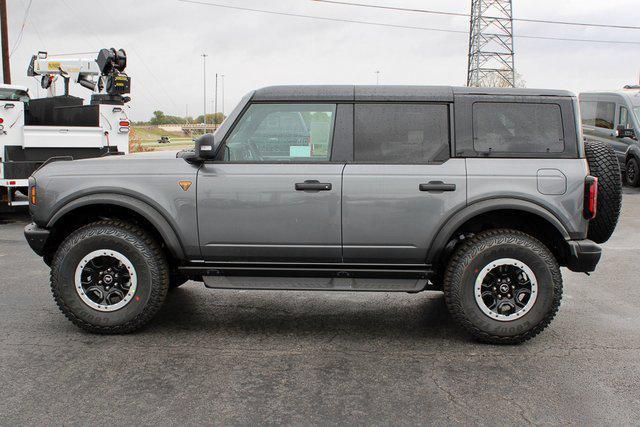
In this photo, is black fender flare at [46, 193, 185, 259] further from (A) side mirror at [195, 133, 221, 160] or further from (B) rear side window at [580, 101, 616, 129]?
(B) rear side window at [580, 101, 616, 129]

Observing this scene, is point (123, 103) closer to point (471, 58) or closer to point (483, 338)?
point (483, 338)

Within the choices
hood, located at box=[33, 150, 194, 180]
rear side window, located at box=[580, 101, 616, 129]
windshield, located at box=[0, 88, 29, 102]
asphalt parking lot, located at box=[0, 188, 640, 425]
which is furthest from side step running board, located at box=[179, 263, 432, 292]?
rear side window, located at box=[580, 101, 616, 129]

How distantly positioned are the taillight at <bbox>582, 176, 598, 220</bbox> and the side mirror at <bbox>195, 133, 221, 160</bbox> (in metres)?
2.71

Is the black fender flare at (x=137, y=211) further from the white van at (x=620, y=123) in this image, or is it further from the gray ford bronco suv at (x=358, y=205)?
the white van at (x=620, y=123)

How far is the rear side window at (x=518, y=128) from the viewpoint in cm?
479

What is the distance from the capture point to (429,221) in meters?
4.74

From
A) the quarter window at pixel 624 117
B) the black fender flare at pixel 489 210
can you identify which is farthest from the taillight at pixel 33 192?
the quarter window at pixel 624 117

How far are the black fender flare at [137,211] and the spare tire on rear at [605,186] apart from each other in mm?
3191

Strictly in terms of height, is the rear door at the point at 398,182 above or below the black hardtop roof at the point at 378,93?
below

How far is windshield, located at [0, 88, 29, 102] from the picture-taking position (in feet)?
37.3

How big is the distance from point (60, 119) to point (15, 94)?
1025mm

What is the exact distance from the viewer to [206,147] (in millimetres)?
4805

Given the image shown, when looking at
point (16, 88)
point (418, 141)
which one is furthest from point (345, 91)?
point (16, 88)

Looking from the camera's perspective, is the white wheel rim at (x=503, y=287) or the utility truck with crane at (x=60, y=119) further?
the utility truck with crane at (x=60, y=119)
